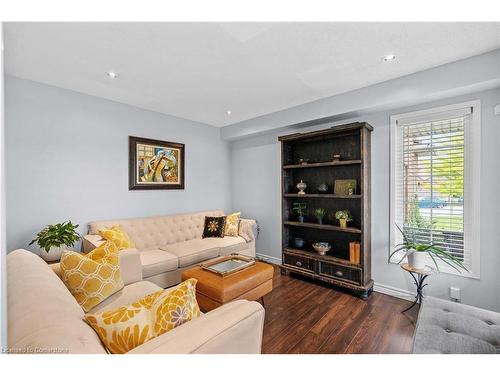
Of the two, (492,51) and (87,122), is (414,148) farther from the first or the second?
(87,122)

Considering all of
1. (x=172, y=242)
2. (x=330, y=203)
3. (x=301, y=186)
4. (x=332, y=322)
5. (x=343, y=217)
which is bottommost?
(x=332, y=322)

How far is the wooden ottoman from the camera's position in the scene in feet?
6.51

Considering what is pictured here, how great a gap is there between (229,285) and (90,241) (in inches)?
66.5

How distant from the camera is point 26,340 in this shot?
77 centimetres

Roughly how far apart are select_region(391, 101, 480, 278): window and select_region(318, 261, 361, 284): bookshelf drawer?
573 mm

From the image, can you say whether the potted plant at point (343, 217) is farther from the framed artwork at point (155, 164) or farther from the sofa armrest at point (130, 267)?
the framed artwork at point (155, 164)

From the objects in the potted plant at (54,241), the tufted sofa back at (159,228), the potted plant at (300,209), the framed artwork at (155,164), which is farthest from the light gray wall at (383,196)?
the potted plant at (54,241)

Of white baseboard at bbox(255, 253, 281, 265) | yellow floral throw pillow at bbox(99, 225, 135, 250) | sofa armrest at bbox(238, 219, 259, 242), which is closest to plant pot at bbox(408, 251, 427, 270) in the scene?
white baseboard at bbox(255, 253, 281, 265)

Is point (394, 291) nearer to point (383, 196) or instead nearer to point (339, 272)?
point (339, 272)

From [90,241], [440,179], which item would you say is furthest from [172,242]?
[440,179]

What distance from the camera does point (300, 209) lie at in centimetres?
348

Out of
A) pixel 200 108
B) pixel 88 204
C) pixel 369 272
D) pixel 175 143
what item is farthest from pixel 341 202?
pixel 88 204

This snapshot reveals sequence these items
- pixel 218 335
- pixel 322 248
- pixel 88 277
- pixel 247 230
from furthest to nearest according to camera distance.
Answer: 1. pixel 247 230
2. pixel 322 248
3. pixel 88 277
4. pixel 218 335

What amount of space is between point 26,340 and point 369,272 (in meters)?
3.07
